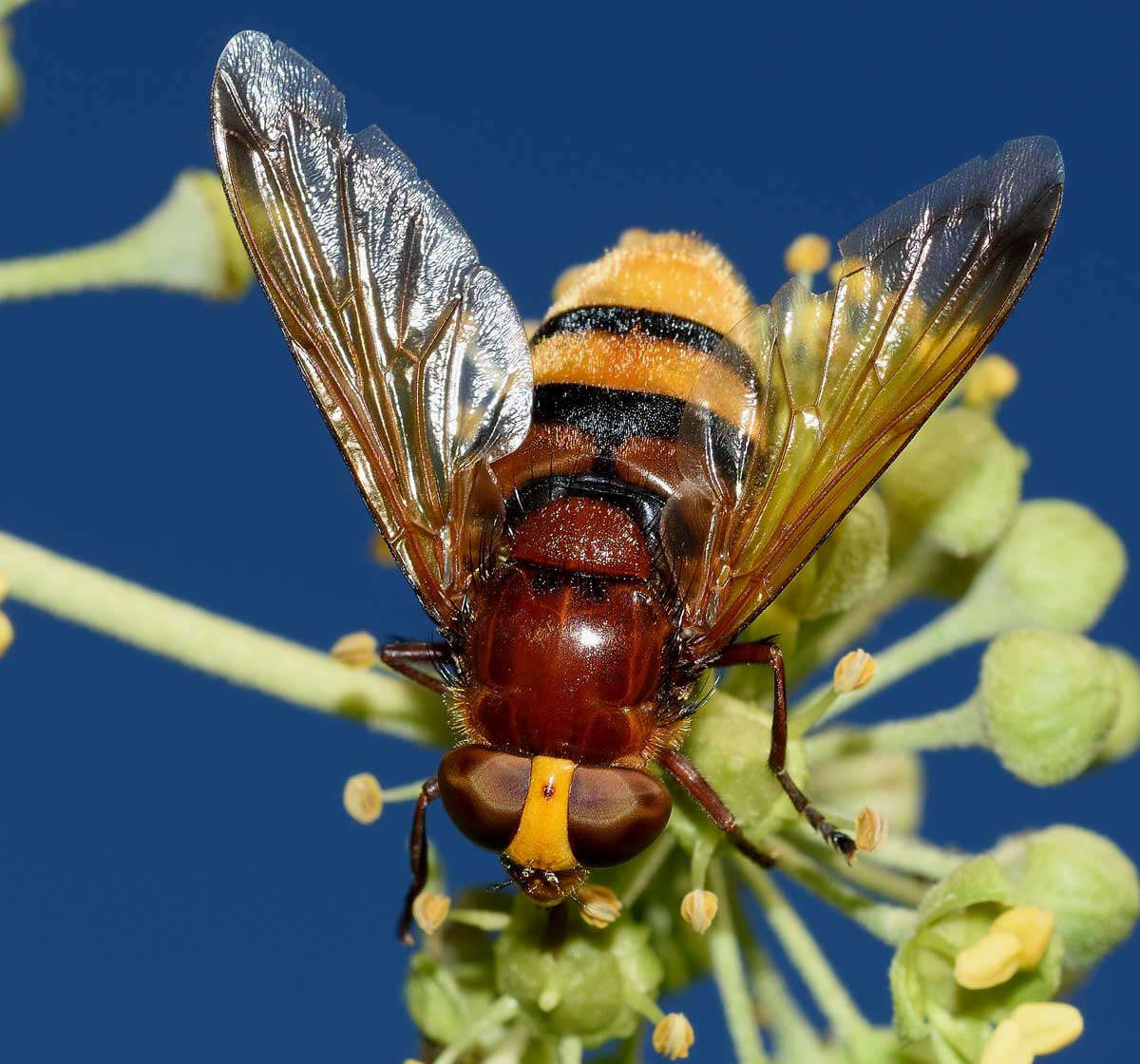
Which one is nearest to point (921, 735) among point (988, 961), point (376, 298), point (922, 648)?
point (922, 648)

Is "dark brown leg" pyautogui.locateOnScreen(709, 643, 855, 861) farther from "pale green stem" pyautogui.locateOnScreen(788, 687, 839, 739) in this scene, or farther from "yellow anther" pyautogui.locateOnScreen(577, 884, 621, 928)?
"yellow anther" pyautogui.locateOnScreen(577, 884, 621, 928)

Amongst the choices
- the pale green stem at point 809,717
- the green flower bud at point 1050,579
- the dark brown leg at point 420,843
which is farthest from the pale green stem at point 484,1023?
the green flower bud at point 1050,579

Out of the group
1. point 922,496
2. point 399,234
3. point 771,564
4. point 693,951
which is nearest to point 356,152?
point 399,234

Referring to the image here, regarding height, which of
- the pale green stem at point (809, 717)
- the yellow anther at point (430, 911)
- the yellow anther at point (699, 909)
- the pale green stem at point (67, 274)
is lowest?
the yellow anther at point (699, 909)

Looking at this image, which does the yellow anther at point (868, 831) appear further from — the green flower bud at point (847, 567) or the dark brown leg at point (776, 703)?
the green flower bud at point (847, 567)

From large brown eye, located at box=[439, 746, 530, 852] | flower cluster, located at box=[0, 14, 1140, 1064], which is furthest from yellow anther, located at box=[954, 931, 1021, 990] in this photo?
large brown eye, located at box=[439, 746, 530, 852]

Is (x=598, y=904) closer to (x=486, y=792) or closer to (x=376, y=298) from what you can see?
(x=486, y=792)
